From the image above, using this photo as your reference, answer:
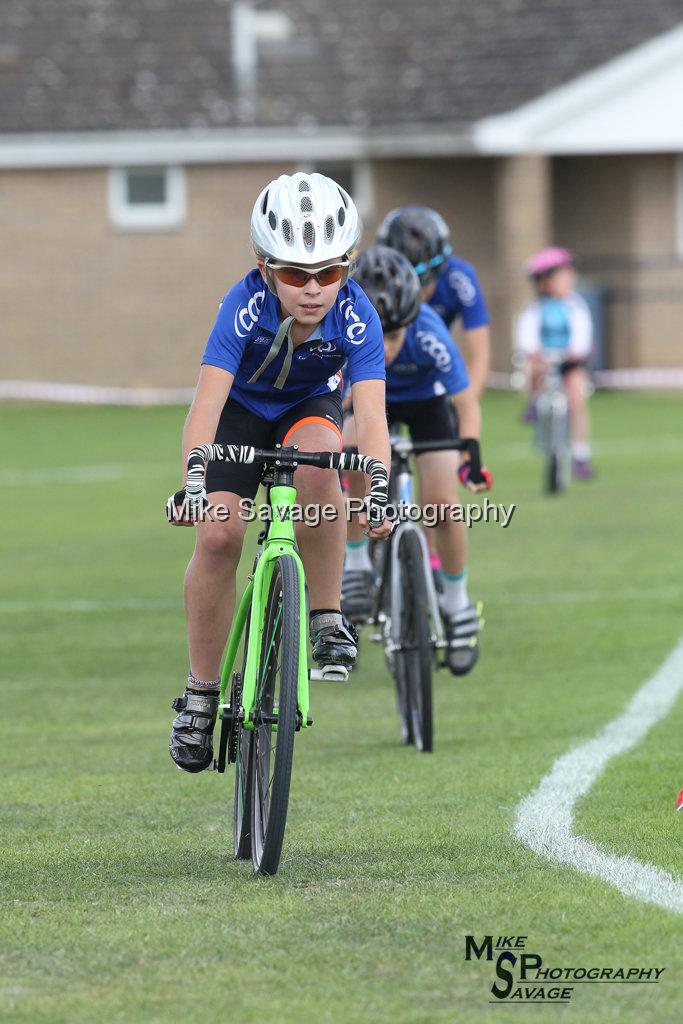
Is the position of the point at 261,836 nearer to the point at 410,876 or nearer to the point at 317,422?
the point at 410,876

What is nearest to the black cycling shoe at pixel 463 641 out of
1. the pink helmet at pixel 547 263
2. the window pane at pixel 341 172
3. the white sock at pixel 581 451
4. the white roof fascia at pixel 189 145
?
the white sock at pixel 581 451

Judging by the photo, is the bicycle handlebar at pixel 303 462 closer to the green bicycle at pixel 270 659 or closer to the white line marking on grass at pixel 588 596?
the green bicycle at pixel 270 659

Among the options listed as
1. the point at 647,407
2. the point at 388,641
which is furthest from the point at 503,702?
the point at 647,407

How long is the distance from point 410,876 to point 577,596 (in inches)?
288

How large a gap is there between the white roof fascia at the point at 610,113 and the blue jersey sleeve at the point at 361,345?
26.9 meters

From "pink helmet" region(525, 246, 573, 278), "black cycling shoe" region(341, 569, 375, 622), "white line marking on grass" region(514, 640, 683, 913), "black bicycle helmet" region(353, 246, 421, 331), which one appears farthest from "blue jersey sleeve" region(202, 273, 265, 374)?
"pink helmet" region(525, 246, 573, 278)

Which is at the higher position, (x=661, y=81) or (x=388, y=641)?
(x=661, y=81)

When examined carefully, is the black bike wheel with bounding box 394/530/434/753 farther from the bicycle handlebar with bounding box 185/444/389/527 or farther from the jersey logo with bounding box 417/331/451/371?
the bicycle handlebar with bounding box 185/444/389/527

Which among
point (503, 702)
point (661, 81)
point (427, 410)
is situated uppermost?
point (661, 81)

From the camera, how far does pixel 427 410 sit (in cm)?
1008

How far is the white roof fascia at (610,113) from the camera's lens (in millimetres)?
33219

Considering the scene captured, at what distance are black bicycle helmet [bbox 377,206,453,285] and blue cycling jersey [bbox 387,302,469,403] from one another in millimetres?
714

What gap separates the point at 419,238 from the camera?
1052cm

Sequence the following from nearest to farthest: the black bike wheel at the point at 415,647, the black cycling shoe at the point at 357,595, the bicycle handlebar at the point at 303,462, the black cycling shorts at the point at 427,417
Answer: the bicycle handlebar at the point at 303,462 < the black bike wheel at the point at 415,647 < the black cycling shoe at the point at 357,595 < the black cycling shorts at the point at 427,417
